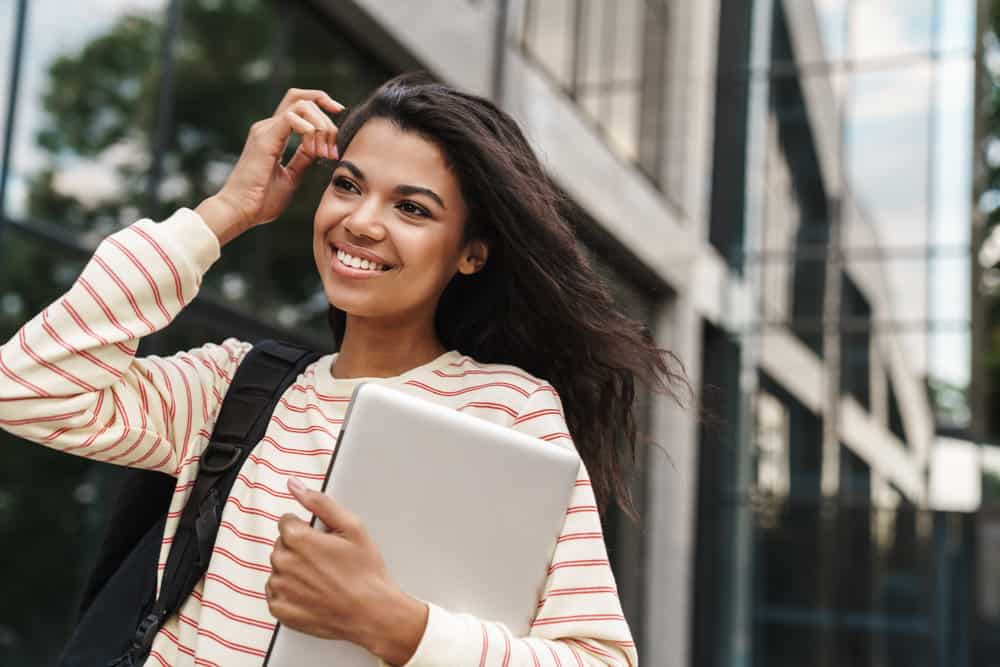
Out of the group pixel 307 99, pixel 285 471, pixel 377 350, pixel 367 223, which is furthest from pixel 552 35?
pixel 285 471

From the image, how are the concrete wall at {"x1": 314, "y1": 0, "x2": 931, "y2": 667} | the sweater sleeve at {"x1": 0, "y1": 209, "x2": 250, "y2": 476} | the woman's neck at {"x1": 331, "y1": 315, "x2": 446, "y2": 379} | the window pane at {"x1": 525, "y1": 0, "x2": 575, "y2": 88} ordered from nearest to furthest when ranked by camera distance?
the sweater sleeve at {"x1": 0, "y1": 209, "x2": 250, "y2": 476} → the woman's neck at {"x1": 331, "y1": 315, "x2": 446, "y2": 379} → the window pane at {"x1": 525, "y1": 0, "x2": 575, "y2": 88} → the concrete wall at {"x1": 314, "y1": 0, "x2": 931, "y2": 667}

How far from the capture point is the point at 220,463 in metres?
1.62

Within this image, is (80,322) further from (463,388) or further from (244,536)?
(463,388)

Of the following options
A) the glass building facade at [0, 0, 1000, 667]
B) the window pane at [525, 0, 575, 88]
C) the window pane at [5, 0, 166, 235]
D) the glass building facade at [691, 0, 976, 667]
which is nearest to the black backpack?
the window pane at [5, 0, 166, 235]

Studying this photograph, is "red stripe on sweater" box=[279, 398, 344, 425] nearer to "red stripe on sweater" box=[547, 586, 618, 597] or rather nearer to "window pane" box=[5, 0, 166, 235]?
"red stripe on sweater" box=[547, 586, 618, 597]

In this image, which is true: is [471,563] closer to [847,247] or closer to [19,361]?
[19,361]

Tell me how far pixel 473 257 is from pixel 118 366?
52 centimetres

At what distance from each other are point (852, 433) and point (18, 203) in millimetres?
10001

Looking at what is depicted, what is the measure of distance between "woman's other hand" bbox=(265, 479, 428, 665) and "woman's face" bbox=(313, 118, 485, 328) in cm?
40

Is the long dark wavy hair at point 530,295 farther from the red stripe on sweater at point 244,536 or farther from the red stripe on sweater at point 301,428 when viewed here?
the red stripe on sweater at point 244,536

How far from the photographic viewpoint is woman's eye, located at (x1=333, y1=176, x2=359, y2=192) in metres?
1.65

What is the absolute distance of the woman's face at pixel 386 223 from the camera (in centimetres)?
161

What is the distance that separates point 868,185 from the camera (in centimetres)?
1310

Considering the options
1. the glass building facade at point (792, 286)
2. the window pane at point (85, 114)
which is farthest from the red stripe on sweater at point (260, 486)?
the glass building facade at point (792, 286)
